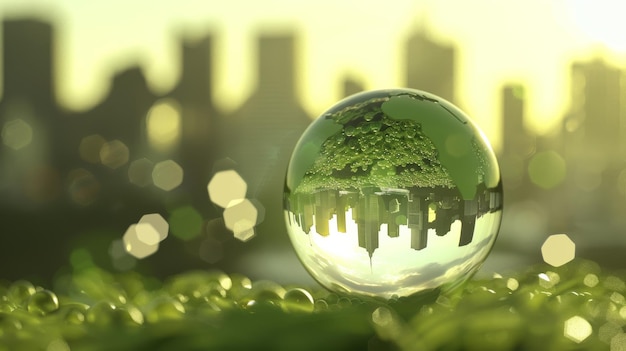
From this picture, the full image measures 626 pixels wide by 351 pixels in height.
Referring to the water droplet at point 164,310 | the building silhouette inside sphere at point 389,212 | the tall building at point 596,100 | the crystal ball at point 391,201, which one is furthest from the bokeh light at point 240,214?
the water droplet at point 164,310

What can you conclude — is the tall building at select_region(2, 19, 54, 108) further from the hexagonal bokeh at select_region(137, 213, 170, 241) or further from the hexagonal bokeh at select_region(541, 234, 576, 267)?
the hexagonal bokeh at select_region(541, 234, 576, 267)

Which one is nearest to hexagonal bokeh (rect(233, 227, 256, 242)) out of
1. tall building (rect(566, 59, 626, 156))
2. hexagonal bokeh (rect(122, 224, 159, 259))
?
hexagonal bokeh (rect(122, 224, 159, 259))

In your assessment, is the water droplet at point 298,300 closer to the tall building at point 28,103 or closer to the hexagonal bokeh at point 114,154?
the hexagonal bokeh at point 114,154

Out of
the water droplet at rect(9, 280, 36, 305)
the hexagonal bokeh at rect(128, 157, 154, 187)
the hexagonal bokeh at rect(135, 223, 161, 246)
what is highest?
the water droplet at rect(9, 280, 36, 305)

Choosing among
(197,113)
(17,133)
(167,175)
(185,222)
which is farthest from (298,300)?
(17,133)

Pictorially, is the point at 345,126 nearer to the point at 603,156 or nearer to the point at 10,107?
the point at 603,156

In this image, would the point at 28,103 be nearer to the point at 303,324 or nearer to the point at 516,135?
the point at 516,135
